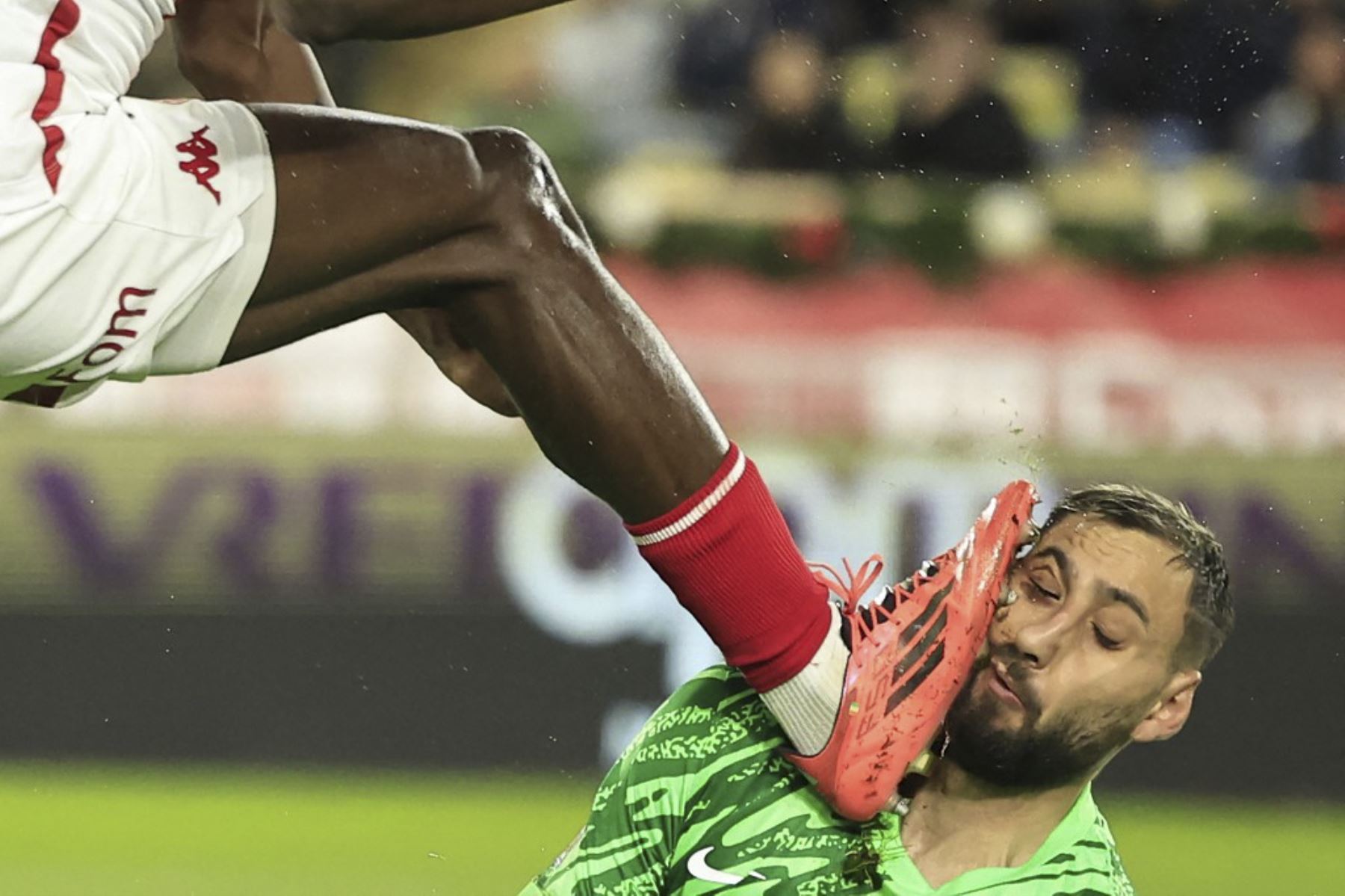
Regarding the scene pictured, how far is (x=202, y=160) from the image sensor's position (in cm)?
171

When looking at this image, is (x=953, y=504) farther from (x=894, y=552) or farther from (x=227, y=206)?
(x=227, y=206)

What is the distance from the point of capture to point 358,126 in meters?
1.78

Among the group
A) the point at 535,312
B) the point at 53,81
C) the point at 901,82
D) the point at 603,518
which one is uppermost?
the point at 53,81

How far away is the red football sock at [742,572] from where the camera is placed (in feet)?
6.09

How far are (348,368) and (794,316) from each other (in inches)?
36.3

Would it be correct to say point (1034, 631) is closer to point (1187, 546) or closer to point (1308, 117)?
point (1187, 546)

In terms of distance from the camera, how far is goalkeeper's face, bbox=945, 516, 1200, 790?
1.90 meters

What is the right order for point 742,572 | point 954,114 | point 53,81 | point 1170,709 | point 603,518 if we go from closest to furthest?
point 53,81 < point 742,572 < point 1170,709 < point 603,518 < point 954,114

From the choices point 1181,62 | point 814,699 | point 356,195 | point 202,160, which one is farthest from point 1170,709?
point 1181,62

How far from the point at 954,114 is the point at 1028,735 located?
2751mm

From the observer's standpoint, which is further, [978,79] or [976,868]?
[978,79]

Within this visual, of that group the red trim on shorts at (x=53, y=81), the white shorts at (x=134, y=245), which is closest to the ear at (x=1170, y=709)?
the white shorts at (x=134, y=245)

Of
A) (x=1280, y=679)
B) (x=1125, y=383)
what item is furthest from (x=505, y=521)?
(x=1280, y=679)

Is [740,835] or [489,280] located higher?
[489,280]
